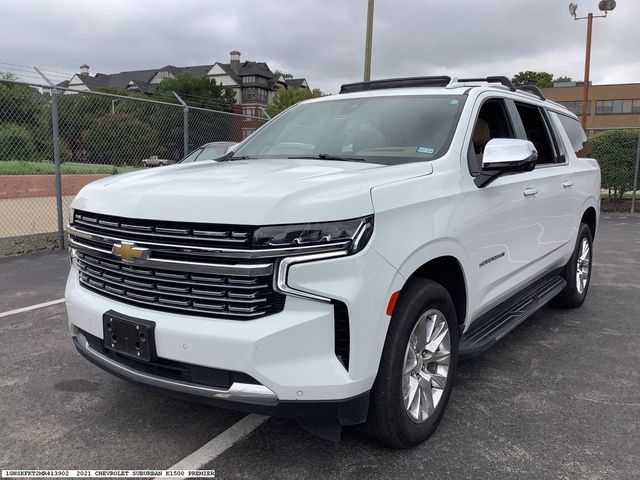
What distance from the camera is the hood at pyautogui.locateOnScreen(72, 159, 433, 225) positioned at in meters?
2.32

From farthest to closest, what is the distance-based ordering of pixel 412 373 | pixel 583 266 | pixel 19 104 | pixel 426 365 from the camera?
pixel 19 104 < pixel 583 266 < pixel 426 365 < pixel 412 373

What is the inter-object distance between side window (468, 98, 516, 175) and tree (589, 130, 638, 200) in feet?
43.9

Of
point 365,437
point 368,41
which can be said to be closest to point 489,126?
point 365,437

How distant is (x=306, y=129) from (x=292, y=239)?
189 centimetres

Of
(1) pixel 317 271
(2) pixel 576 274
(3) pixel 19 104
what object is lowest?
(2) pixel 576 274

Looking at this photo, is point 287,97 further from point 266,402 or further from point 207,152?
point 266,402

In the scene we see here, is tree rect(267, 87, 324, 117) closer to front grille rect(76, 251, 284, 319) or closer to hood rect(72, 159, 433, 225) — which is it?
hood rect(72, 159, 433, 225)

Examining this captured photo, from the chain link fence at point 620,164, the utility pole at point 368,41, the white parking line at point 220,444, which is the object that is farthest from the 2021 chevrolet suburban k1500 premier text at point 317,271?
the chain link fence at point 620,164

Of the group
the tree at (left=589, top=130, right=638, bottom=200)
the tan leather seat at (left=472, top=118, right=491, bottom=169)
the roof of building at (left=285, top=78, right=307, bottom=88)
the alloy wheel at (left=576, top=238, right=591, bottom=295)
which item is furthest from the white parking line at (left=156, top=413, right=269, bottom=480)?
the roof of building at (left=285, top=78, right=307, bottom=88)

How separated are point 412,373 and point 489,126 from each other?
200 cm

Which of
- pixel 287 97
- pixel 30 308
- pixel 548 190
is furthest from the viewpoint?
pixel 287 97

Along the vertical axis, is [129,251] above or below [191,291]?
above

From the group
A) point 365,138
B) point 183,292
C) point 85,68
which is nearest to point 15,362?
point 183,292

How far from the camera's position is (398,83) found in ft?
15.0
